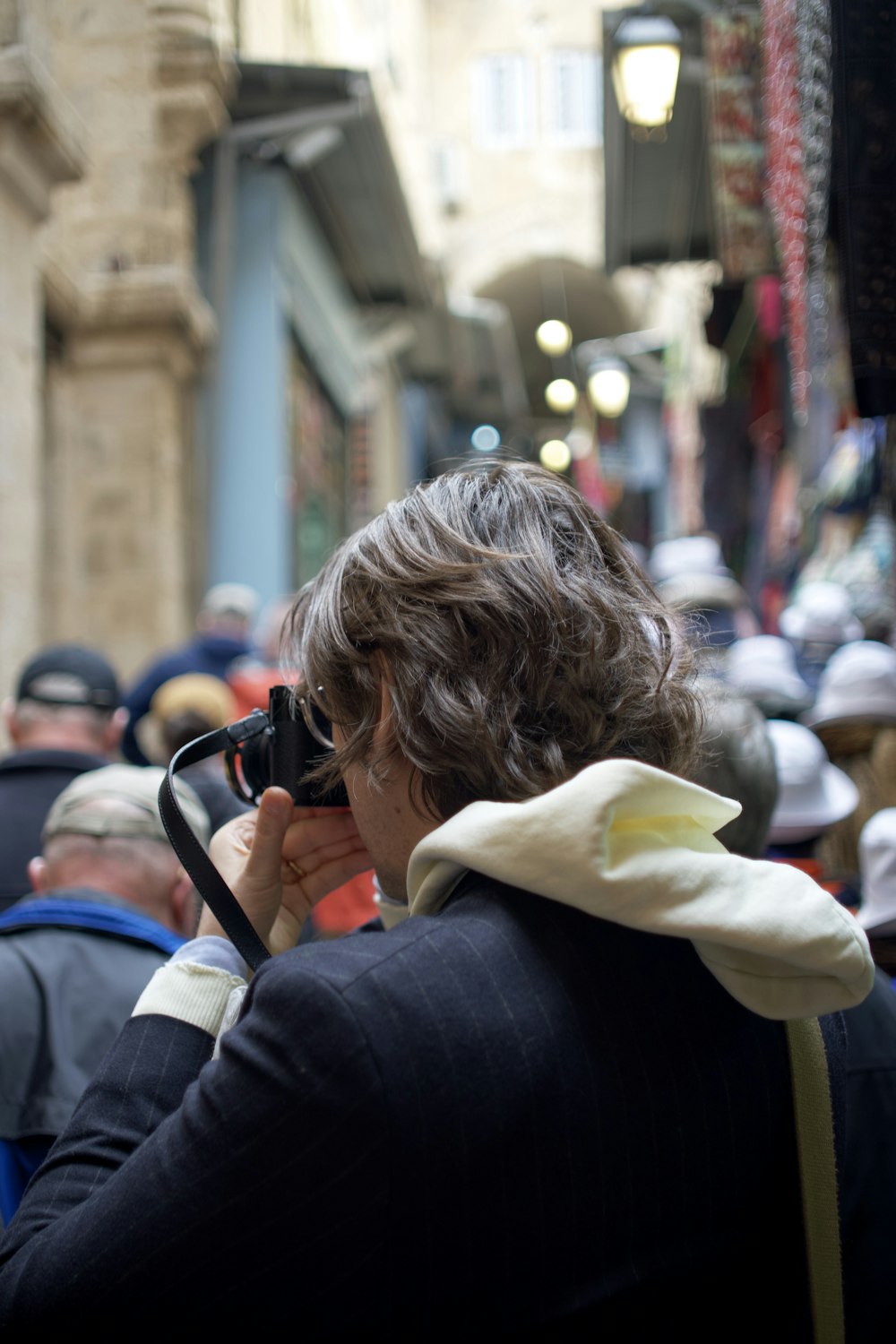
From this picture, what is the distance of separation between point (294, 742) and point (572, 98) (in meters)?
27.3

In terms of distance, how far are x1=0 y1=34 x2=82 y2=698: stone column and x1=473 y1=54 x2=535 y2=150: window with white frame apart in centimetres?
2150

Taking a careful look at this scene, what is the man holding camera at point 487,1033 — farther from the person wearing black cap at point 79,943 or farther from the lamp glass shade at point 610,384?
the lamp glass shade at point 610,384

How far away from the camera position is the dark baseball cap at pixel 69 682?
3527 mm

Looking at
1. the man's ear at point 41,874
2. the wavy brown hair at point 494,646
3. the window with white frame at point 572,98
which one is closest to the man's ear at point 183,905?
the man's ear at point 41,874

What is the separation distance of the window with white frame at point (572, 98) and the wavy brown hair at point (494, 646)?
25.9m

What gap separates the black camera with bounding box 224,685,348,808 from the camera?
1376 millimetres

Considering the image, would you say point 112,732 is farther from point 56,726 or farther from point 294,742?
point 294,742

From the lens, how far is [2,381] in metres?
5.24

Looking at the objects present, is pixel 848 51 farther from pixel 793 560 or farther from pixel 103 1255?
pixel 793 560

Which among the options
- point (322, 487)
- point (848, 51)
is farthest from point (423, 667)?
point (322, 487)

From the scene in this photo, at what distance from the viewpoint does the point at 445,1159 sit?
1010 mm

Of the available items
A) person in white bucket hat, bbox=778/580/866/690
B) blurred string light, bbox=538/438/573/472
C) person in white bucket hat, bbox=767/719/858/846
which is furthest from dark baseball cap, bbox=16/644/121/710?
blurred string light, bbox=538/438/573/472

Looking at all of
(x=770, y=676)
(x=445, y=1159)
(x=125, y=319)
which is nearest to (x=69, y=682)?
(x=770, y=676)

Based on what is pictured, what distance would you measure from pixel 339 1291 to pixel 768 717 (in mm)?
2957
